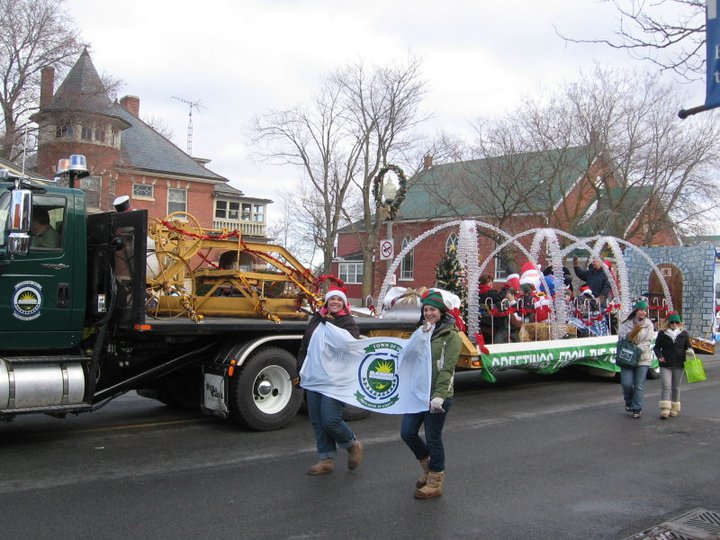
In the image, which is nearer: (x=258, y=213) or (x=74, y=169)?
(x=74, y=169)

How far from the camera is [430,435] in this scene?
5.36 m

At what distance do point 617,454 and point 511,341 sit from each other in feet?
14.1

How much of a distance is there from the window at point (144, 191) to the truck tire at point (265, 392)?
30.8m

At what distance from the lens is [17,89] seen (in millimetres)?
27938

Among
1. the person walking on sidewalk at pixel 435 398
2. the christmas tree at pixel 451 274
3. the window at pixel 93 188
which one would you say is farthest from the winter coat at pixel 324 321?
the window at pixel 93 188

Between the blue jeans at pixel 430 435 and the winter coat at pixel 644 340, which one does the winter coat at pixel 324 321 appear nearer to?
the blue jeans at pixel 430 435

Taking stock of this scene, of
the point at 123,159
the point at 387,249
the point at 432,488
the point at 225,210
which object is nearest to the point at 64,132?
the point at 123,159

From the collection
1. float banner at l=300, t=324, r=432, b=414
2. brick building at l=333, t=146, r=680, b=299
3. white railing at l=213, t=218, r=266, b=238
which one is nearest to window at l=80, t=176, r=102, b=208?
white railing at l=213, t=218, r=266, b=238

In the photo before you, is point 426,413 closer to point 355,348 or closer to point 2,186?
point 355,348

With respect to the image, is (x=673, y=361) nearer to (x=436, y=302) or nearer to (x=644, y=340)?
(x=644, y=340)

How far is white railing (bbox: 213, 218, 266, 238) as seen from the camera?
39688 millimetres

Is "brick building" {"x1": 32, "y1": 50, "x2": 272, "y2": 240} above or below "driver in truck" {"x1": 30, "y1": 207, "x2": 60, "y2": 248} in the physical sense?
above

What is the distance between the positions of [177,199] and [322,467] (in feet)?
111

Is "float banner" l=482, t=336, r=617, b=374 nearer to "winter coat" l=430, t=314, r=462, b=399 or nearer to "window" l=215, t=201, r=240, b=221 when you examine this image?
"winter coat" l=430, t=314, r=462, b=399
